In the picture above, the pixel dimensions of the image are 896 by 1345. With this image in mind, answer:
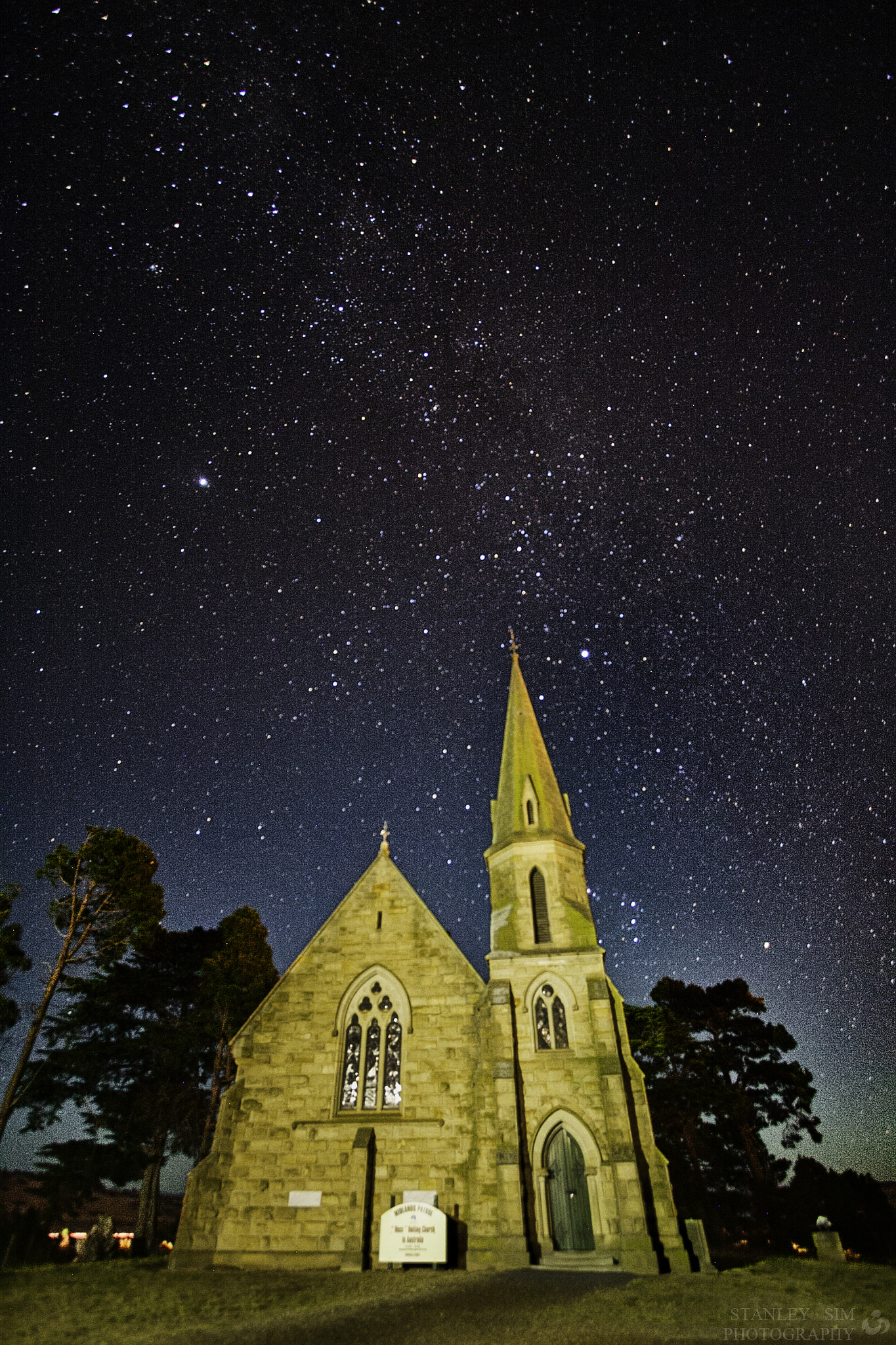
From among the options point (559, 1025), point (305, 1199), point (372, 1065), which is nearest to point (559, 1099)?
point (559, 1025)

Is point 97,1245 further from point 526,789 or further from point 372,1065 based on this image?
point 526,789

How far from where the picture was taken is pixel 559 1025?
18.6 m

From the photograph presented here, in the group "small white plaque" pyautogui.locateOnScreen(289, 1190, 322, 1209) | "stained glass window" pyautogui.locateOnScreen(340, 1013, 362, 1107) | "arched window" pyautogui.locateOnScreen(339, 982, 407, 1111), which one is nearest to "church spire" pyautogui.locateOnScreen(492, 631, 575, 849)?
"arched window" pyautogui.locateOnScreen(339, 982, 407, 1111)

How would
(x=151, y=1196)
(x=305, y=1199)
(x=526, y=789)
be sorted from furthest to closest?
(x=151, y=1196), (x=526, y=789), (x=305, y=1199)

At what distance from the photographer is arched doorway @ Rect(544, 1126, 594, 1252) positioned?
52.2 feet

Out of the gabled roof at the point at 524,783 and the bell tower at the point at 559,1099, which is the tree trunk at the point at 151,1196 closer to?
the bell tower at the point at 559,1099

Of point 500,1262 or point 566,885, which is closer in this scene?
point 500,1262

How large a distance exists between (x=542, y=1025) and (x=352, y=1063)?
5725 mm

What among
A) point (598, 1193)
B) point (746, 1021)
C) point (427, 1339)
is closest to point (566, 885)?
point (598, 1193)

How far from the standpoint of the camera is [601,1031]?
58.9 ft

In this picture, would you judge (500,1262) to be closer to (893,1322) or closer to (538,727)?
(893,1322)

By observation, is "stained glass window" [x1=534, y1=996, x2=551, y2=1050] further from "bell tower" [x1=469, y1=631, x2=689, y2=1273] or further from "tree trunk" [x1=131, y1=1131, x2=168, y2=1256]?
"tree trunk" [x1=131, y1=1131, x2=168, y2=1256]

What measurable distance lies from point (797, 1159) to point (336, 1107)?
81.7 ft

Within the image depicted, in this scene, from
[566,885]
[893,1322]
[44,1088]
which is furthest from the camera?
[44,1088]
